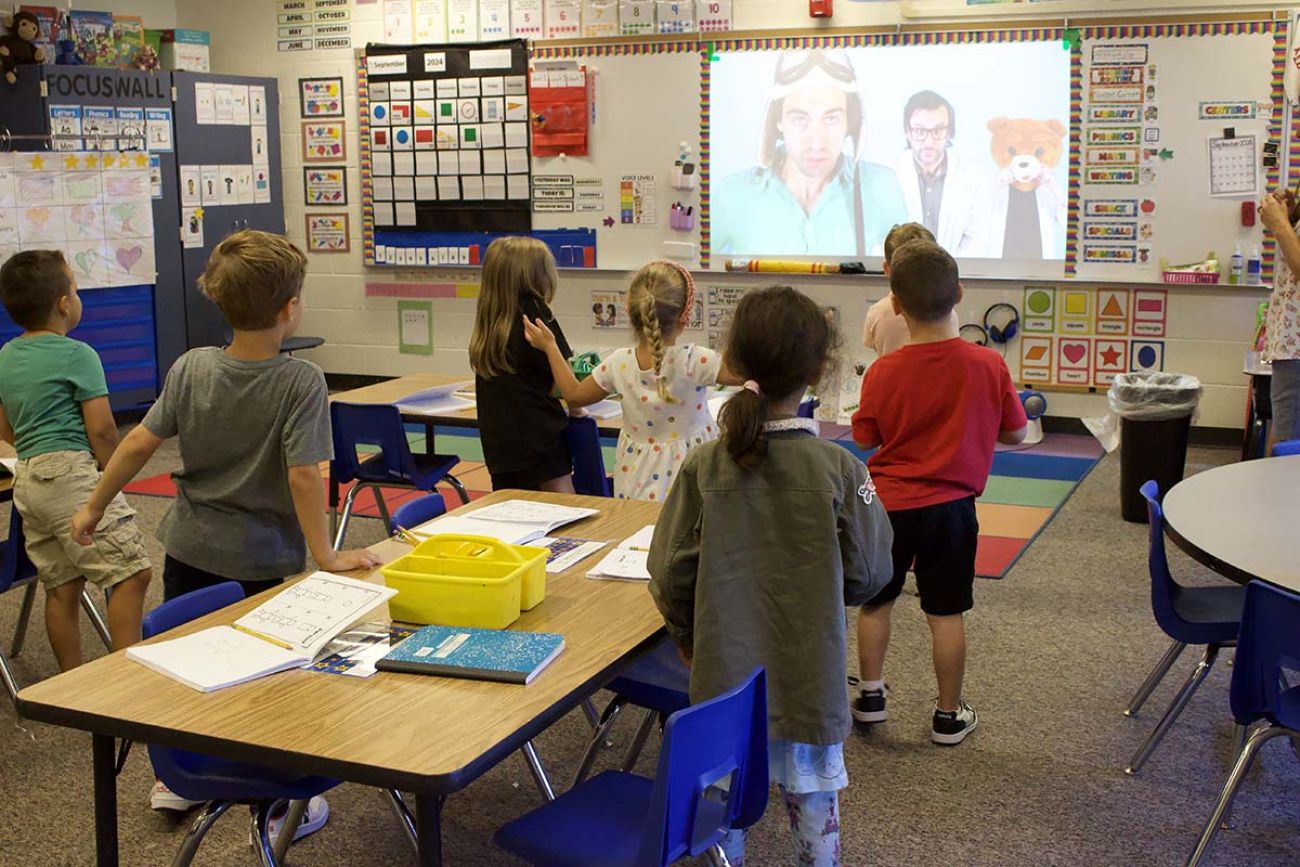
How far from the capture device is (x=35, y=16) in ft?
24.0

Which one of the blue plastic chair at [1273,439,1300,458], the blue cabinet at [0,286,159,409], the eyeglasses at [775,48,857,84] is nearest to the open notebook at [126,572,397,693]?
the blue plastic chair at [1273,439,1300,458]

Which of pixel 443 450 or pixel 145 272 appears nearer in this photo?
pixel 443 450

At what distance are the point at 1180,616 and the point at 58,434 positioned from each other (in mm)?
2694

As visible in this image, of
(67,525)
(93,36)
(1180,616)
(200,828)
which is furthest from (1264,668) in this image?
(93,36)

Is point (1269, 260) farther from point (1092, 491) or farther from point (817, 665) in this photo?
point (817, 665)

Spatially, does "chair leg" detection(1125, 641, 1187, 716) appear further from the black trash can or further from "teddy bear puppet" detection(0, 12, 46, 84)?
"teddy bear puppet" detection(0, 12, 46, 84)

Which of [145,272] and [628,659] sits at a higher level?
[145,272]

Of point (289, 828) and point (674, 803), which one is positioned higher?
point (674, 803)

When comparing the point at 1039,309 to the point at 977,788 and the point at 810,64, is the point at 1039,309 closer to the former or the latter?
the point at 810,64

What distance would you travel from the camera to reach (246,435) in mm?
2676

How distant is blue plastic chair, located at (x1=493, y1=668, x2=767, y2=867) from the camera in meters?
1.85

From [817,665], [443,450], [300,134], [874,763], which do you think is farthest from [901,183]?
[817,665]

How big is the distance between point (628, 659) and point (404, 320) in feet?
22.4

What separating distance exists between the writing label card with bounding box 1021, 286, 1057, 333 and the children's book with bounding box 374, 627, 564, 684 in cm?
550
